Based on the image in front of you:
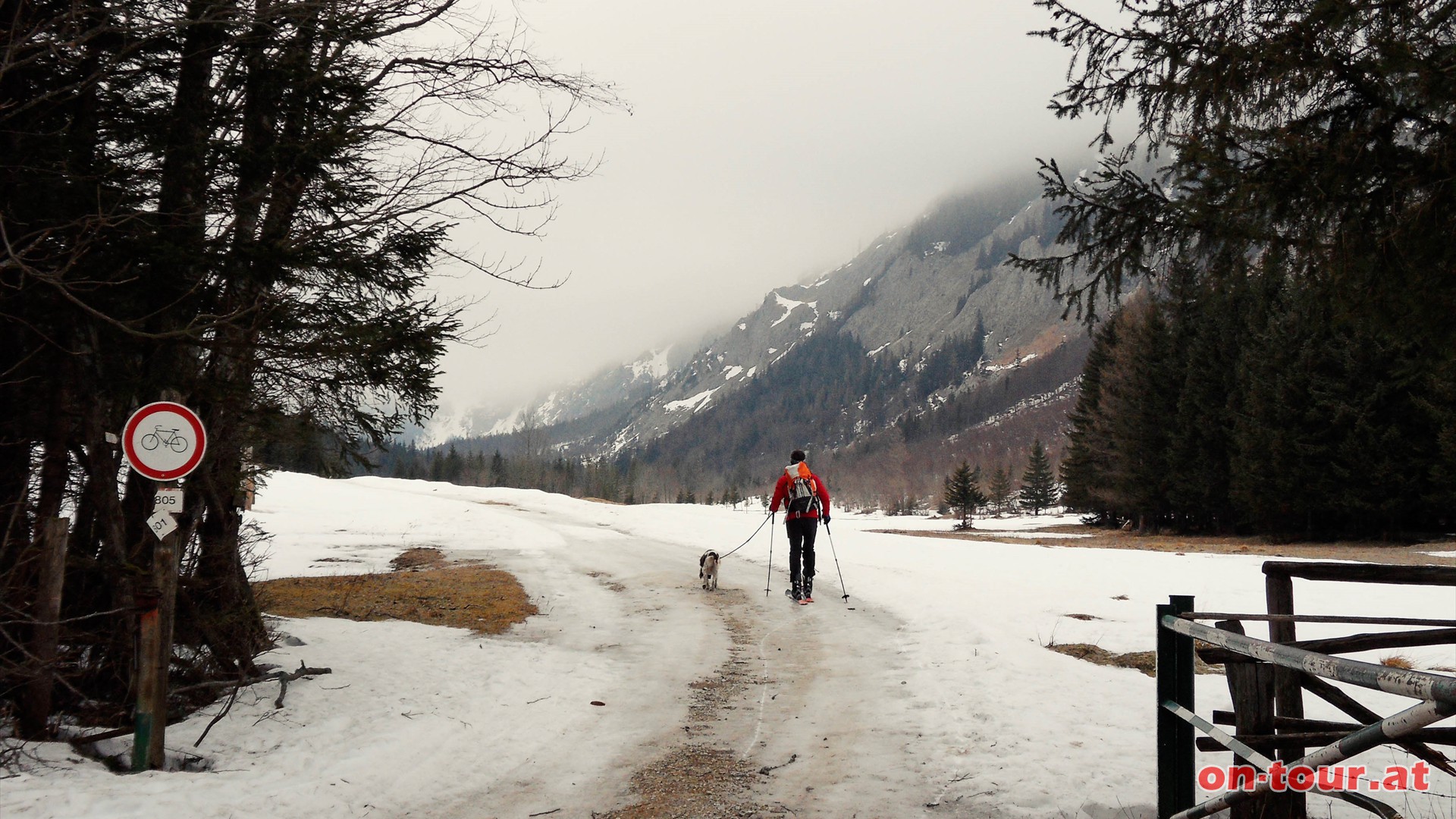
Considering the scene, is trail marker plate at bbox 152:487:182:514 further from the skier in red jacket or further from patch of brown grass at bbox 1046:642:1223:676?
the skier in red jacket

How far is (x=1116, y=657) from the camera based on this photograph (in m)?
8.28

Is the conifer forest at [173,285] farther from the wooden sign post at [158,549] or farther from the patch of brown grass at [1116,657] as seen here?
the patch of brown grass at [1116,657]

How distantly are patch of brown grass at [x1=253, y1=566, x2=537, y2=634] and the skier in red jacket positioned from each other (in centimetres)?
421

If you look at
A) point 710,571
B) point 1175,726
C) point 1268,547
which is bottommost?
point 1268,547

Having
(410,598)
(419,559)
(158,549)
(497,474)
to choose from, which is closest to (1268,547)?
(419,559)

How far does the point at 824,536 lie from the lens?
24.6 m

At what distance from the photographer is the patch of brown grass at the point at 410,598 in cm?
996

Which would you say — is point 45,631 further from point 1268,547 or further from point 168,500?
point 1268,547

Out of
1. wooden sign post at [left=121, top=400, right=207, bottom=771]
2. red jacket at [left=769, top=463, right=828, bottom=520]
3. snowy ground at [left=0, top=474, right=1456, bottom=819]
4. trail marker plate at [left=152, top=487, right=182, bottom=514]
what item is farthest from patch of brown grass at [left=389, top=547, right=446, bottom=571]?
trail marker plate at [left=152, top=487, right=182, bottom=514]

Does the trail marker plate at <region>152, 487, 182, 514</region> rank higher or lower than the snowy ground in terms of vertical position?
higher

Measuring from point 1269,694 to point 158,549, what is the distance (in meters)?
6.52

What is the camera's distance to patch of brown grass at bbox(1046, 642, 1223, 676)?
7.66m

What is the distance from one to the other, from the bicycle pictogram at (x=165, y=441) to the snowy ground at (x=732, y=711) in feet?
6.25

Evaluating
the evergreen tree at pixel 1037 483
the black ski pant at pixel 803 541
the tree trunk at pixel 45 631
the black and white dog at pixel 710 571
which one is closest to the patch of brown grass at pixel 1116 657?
the black ski pant at pixel 803 541
